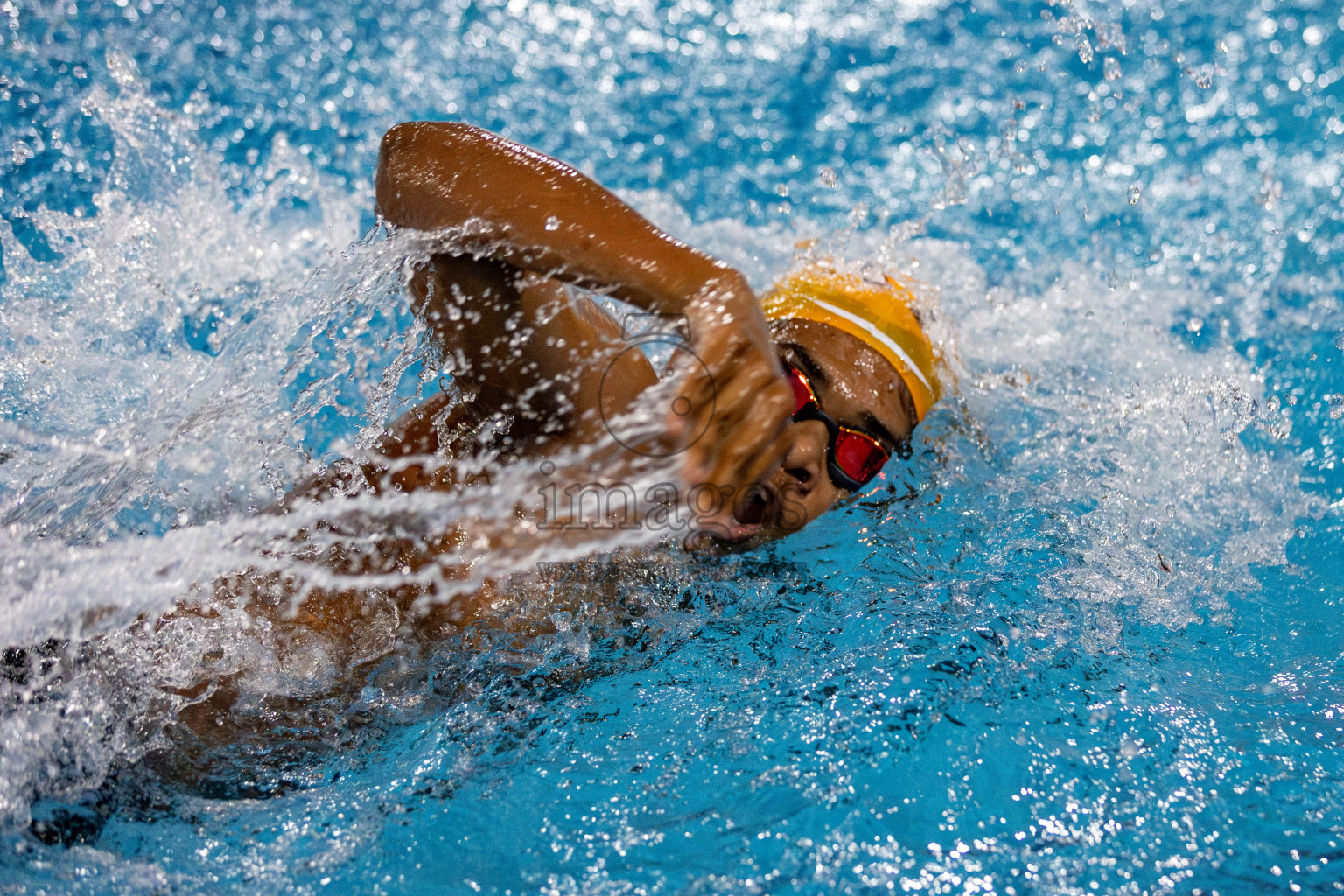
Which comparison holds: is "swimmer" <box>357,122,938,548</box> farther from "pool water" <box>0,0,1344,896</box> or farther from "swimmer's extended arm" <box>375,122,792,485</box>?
"pool water" <box>0,0,1344,896</box>

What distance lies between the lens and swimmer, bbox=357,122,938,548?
1.23 m

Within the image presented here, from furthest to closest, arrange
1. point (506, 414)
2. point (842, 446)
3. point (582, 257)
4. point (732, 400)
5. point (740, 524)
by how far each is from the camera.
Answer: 1. point (842, 446)
2. point (740, 524)
3. point (506, 414)
4. point (582, 257)
5. point (732, 400)

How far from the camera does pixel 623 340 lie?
6.11ft

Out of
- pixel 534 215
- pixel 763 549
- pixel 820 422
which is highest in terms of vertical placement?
pixel 534 215

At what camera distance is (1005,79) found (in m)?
4.36

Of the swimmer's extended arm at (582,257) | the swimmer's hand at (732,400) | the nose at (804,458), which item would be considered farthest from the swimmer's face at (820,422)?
the swimmer's hand at (732,400)

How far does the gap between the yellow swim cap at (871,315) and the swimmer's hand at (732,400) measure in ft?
3.57

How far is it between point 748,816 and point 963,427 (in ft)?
4.31

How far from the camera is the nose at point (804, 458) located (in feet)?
6.84

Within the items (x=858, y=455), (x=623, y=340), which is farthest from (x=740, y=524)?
(x=623, y=340)

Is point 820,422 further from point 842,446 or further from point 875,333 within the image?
point 875,333

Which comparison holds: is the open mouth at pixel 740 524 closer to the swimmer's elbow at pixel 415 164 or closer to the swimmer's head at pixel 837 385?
the swimmer's head at pixel 837 385

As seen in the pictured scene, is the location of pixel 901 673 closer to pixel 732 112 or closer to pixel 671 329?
pixel 671 329

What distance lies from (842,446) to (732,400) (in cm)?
98
